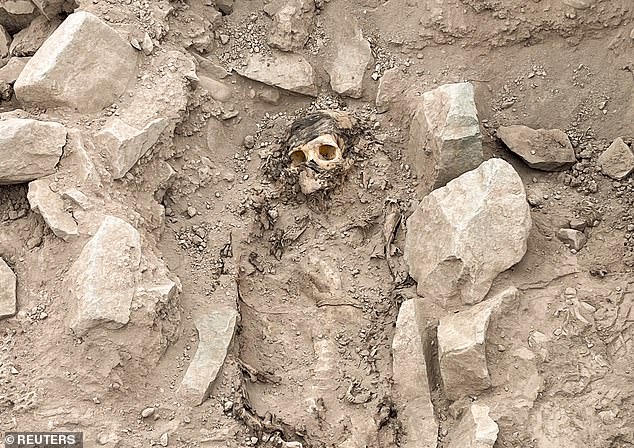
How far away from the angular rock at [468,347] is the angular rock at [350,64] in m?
1.77

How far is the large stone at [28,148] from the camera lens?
384 cm

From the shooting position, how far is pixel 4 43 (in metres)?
4.88

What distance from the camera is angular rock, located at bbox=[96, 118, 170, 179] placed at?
158 inches

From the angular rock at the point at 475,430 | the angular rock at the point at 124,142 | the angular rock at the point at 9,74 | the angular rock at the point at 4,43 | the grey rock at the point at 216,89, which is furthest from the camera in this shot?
the angular rock at the point at 4,43

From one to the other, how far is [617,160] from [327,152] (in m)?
1.69

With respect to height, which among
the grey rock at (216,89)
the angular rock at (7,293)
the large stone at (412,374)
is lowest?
the large stone at (412,374)

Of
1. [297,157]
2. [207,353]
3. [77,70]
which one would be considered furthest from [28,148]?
[297,157]

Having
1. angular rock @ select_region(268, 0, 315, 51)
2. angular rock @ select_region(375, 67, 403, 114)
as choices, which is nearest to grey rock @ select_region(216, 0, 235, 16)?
angular rock @ select_region(268, 0, 315, 51)

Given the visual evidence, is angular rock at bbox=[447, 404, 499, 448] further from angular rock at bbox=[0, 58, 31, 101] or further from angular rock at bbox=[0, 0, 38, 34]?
angular rock at bbox=[0, 0, 38, 34]

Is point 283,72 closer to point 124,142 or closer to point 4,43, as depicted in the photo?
point 124,142

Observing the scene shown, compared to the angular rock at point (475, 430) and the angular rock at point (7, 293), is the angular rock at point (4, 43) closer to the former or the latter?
the angular rock at point (7, 293)

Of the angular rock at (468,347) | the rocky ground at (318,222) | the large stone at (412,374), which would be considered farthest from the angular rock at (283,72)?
the angular rock at (468,347)

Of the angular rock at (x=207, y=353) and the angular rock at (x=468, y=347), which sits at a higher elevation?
the angular rock at (x=468, y=347)

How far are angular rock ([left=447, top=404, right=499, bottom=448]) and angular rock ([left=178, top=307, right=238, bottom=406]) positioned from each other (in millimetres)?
1210
